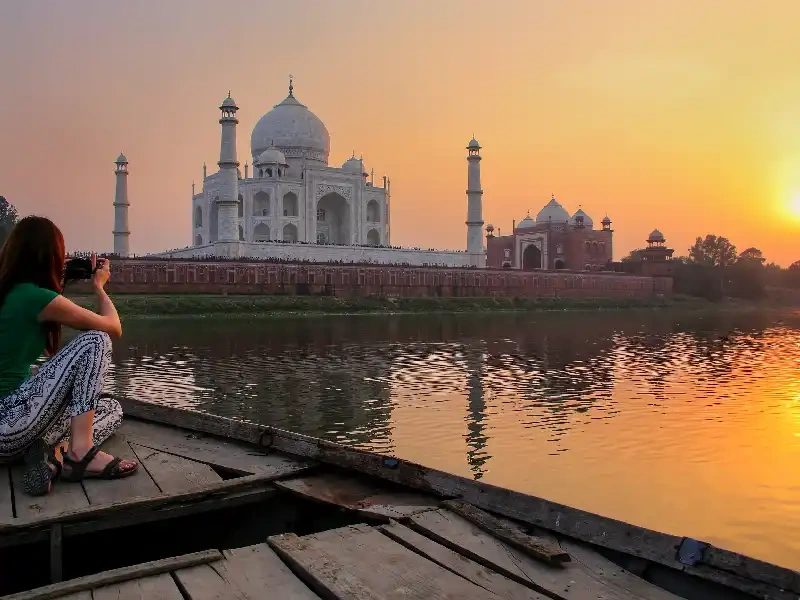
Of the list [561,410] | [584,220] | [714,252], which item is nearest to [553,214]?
[584,220]

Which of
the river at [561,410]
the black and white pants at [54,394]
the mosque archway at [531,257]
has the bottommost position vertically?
the river at [561,410]

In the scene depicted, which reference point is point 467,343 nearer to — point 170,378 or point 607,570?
point 170,378

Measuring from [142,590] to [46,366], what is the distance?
1.37 meters

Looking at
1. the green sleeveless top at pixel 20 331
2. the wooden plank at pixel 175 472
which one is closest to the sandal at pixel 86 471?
the wooden plank at pixel 175 472

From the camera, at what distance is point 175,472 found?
329 centimetres

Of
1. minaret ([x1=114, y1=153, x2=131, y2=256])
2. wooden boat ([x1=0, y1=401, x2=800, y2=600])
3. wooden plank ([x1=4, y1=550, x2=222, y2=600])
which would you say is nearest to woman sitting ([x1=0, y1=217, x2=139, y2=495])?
wooden boat ([x1=0, y1=401, x2=800, y2=600])

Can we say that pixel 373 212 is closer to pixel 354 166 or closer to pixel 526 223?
pixel 354 166

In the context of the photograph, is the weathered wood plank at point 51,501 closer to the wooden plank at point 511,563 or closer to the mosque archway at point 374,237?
the wooden plank at point 511,563

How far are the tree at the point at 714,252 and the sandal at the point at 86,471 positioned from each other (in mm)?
66176

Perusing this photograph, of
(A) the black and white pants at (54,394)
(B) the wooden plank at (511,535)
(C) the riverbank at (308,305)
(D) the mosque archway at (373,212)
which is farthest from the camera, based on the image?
(D) the mosque archway at (373,212)

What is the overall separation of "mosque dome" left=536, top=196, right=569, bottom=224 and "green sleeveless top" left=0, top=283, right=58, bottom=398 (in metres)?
57.9

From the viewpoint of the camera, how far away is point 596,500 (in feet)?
16.2

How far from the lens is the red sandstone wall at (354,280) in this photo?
33.5 metres

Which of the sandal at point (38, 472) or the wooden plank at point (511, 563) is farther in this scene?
the sandal at point (38, 472)
